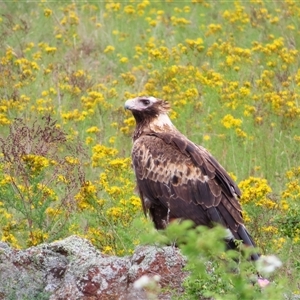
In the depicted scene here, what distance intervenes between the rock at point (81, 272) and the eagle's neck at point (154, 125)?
6.26ft

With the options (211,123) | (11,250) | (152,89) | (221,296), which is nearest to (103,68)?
(152,89)

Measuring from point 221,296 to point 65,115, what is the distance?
5.83m

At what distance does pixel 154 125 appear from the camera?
789 cm

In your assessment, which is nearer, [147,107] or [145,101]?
[147,107]

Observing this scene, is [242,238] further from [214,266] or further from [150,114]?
[214,266]

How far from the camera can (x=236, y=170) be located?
973 cm

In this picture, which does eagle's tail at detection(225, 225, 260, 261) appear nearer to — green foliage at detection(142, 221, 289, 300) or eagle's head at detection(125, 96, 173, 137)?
eagle's head at detection(125, 96, 173, 137)

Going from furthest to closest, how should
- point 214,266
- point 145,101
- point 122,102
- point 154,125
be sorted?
point 122,102 → point 145,101 → point 154,125 → point 214,266

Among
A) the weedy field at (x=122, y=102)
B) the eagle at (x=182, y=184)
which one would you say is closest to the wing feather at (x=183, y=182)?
the eagle at (x=182, y=184)

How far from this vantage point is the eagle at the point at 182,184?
7.14m

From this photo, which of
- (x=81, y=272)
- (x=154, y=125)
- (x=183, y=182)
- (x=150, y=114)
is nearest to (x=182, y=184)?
(x=183, y=182)

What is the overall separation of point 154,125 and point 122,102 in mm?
3517

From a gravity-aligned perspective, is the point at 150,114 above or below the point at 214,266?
below

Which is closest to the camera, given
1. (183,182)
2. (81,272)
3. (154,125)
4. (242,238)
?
(81,272)
